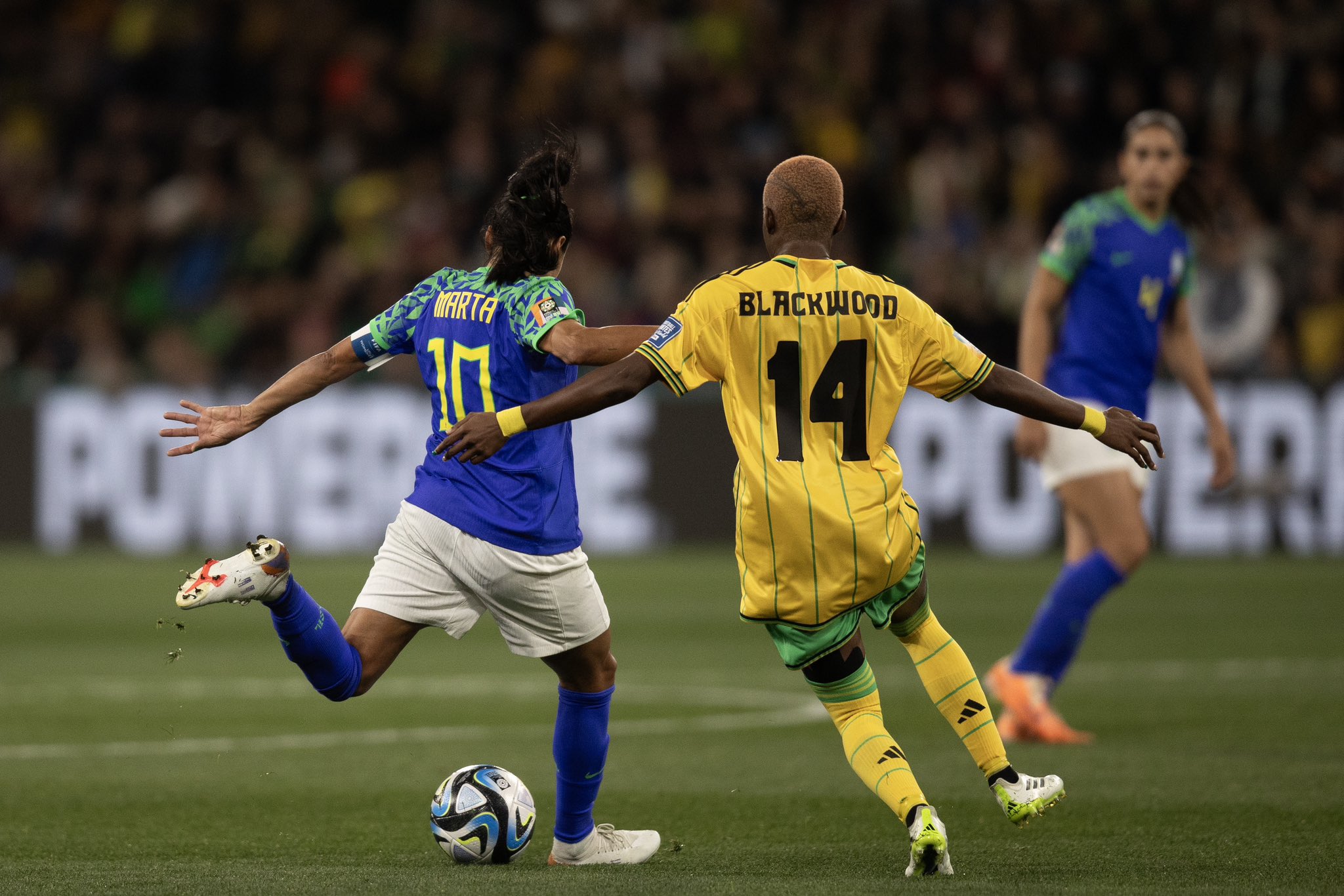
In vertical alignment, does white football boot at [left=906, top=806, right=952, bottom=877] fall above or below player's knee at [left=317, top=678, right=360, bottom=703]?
below

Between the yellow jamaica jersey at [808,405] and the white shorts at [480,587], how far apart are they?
1.77 feet

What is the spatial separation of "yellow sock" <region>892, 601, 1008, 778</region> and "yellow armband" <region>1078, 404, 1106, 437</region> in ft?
2.19

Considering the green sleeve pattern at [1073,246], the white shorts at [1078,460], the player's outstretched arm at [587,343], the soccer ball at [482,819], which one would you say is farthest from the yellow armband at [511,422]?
the green sleeve pattern at [1073,246]

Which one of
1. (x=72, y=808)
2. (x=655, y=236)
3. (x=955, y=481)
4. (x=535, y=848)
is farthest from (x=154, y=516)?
(x=535, y=848)

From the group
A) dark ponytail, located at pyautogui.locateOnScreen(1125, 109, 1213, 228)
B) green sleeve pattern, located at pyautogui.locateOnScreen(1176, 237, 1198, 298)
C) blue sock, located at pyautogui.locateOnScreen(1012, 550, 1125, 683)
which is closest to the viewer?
blue sock, located at pyautogui.locateOnScreen(1012, 550, 1125, 683)

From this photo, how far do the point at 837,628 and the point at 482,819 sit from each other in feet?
3.89

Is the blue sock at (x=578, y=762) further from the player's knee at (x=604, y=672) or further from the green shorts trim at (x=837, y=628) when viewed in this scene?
the green shorts trim at (x=837, y=628)

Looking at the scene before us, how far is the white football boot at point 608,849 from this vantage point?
5.56 meters

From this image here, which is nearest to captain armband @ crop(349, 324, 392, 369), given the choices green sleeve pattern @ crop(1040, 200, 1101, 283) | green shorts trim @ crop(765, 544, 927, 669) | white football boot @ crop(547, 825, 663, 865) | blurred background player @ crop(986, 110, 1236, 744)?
green shorts trim @ crop(765, 544, 927, 669)

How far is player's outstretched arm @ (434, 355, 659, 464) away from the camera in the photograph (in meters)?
4.96

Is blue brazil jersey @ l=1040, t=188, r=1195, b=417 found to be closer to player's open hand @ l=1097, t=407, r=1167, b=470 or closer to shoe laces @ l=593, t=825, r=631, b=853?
player's open hand @ l=1097, t=407, r=1167, b=470

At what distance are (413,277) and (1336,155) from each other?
851cm

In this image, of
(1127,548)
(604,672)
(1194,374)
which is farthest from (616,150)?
(604,672)

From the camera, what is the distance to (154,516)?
54.7 feet
